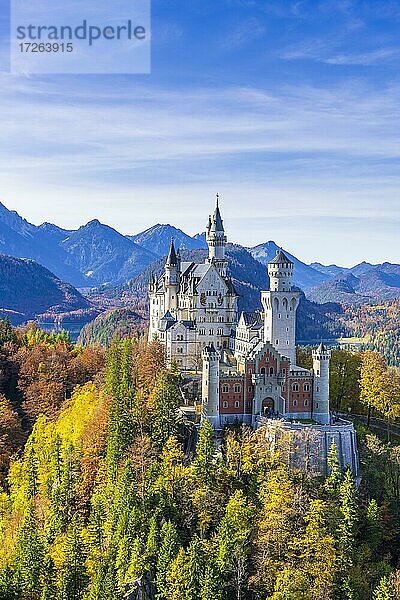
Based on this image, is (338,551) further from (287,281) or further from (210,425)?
(287,281)

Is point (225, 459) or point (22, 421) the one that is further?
point (22, 421)

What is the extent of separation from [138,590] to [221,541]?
7981 millimetres

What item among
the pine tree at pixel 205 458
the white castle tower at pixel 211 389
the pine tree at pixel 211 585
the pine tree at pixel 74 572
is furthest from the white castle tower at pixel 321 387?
the pine tree at pixel 74 572

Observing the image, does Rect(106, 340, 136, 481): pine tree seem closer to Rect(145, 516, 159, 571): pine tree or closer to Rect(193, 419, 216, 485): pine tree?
Rect(193, 419, 216, 485): pine tree

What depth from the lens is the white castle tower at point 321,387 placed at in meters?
77.4

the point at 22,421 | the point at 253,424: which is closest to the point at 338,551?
the point at 253,424

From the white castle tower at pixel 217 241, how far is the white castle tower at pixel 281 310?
1859 centimetres

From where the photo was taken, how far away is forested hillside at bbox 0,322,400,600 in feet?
198

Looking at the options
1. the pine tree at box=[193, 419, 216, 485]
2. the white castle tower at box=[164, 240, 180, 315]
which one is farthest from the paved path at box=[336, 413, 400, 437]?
the white castle tower at box=[164, 240, 180, 315]

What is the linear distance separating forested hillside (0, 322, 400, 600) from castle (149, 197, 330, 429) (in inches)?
165

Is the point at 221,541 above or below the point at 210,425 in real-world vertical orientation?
below

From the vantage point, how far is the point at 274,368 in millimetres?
76812

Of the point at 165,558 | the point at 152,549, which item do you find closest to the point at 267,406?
the point at 152,549

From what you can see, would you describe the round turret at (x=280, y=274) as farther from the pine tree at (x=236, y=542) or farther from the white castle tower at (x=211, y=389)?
the pine tree at (x=236, y=542)
